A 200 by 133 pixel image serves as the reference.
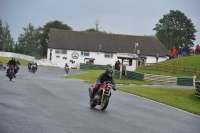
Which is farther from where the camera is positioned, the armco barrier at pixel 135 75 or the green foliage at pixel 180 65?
the green foliage at pixel 180 65

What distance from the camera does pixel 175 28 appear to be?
126m

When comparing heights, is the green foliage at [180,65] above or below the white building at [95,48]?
below

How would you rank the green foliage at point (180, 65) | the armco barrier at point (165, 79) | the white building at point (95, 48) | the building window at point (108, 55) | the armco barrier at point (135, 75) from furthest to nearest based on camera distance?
the building window at point (108, 55), the white building at point (95, 48), the green foliage at point (180, 65), the armco barrier at point (135, 75), the armco barrier at point (165, 79)

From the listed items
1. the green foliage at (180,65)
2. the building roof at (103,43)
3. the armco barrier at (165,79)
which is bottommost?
the armco barrier at (165,79)

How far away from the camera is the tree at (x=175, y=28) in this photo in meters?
123

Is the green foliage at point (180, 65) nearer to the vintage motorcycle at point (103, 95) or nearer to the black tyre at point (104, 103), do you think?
the vintage motorcycle at point (103, 95)

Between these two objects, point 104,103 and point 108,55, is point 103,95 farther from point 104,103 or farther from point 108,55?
point 108,55

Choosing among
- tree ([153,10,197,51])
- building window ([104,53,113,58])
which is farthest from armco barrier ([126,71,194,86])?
tree ([153,10,197,51])

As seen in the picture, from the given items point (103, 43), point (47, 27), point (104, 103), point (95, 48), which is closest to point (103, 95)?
point (104, 103)

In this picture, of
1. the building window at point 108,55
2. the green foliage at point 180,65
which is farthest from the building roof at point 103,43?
the green foliage at point 180,65

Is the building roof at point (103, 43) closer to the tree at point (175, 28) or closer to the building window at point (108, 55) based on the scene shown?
the building window at point (108, 55)

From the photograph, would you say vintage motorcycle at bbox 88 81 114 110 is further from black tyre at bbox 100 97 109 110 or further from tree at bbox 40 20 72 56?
tree at bbox 40 20 72 56

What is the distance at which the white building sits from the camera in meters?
103

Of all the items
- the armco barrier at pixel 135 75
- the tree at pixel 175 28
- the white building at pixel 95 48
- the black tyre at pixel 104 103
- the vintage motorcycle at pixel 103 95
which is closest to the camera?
the vintage motorcycle at pixel 103 95
